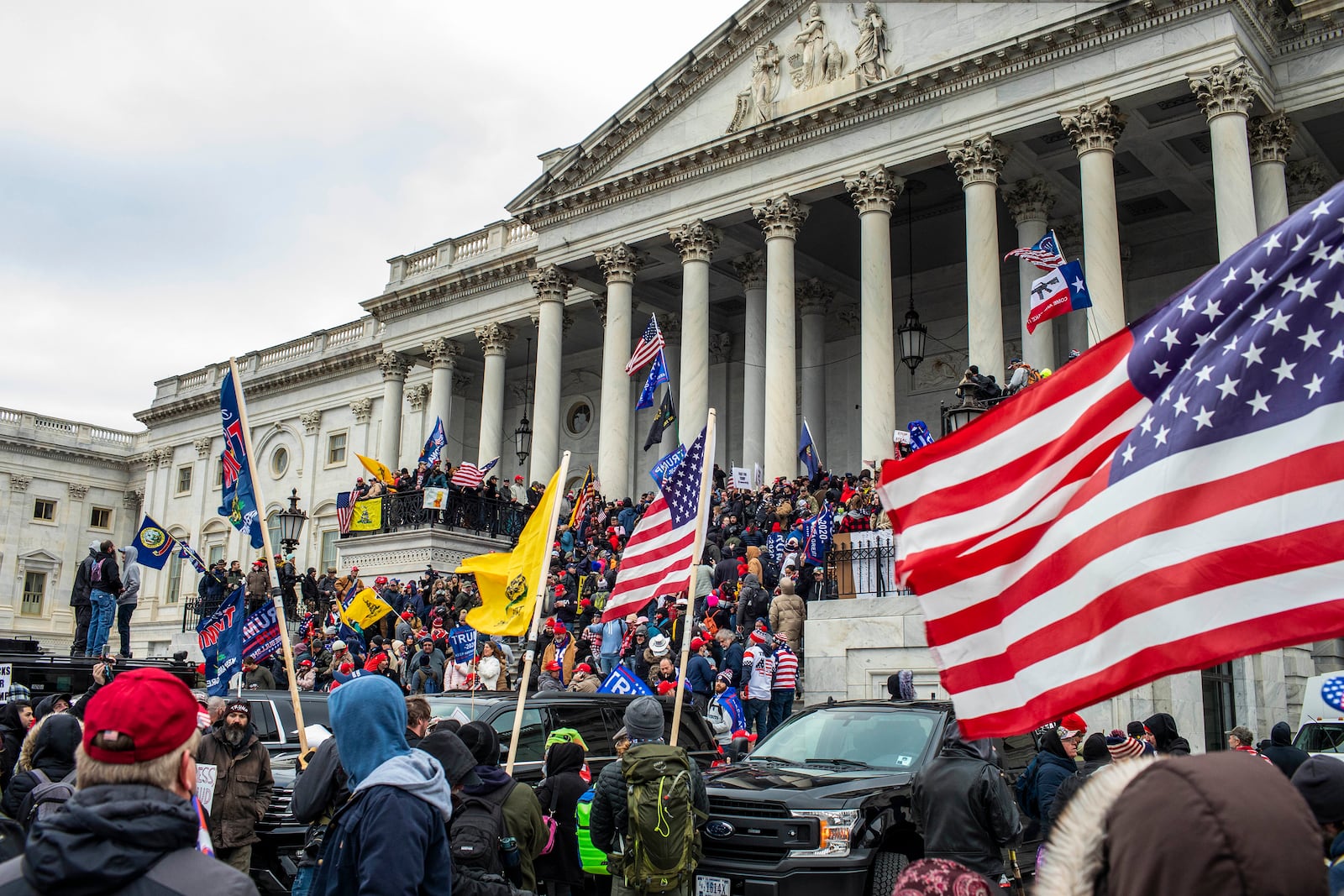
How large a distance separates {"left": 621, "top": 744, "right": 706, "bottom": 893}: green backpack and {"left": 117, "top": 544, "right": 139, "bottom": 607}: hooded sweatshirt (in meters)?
18.1

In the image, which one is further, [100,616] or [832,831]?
[100,616]

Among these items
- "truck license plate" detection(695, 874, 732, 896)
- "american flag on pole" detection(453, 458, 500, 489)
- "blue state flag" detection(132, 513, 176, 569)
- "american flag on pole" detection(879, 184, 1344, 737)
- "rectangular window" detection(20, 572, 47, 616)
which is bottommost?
"truck license plate" detection(695, 874, 732, 896)

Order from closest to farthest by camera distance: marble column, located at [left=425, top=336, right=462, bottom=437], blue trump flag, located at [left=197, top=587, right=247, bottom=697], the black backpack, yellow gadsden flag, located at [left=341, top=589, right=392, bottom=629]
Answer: the black backpack
blue trump flag, located at [left=197, top=587, right=247, bottom=697]
yellow gadsden flag, located at [left=341, top=589, right=392, bottom=629]
marble column, located at [left=425, top=336, right=462, bottom=437]

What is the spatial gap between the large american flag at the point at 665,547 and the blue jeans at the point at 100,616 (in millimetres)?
13497

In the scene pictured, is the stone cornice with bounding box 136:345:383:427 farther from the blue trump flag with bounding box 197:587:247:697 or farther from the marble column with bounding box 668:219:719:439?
the blue trump flag with bounding box 197:587:247:697

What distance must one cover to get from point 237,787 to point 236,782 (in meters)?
0.04

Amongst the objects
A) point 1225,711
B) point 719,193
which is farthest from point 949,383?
point 1225,711

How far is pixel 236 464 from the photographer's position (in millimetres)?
11094

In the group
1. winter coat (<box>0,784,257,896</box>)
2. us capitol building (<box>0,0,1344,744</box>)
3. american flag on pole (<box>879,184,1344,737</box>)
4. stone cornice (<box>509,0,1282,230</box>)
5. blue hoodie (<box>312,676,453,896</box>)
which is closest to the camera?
winter coat (<box>0,784,257,896</box>)

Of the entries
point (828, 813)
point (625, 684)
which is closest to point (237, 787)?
point (828, 813)

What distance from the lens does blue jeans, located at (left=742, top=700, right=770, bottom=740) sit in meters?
16.8

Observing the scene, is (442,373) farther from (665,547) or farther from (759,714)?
(665,547)

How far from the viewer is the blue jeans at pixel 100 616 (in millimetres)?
21766

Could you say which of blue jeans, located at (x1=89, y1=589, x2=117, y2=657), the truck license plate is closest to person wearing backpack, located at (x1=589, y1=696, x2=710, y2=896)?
the truck license plate
